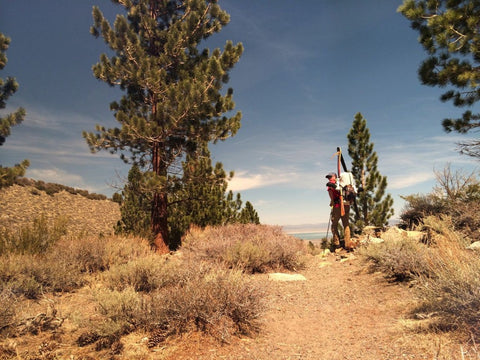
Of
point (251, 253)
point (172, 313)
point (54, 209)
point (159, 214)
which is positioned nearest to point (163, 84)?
point (159, 214)

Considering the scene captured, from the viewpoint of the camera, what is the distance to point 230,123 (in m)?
11.4

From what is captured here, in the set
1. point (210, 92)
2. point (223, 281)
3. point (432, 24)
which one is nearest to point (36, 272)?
point (223, 281)

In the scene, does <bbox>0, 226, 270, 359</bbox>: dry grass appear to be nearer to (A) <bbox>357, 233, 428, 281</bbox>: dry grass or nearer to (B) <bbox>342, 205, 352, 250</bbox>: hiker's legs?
(A) <bbox>357, 233, 428, 281</bbox>: dry grass

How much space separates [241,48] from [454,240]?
9427 mm

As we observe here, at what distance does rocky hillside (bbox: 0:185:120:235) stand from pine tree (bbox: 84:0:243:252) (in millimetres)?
11957

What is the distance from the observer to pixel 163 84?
422 inches

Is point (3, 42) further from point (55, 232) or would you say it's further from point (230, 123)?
point (230, 123)

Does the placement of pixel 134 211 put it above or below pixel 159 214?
above

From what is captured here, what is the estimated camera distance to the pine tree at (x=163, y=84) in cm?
1021

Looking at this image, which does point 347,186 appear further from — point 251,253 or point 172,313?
point 172,313

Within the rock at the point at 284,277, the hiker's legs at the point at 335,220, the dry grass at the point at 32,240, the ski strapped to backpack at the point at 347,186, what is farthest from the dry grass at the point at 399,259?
the dry grass at the point at 32,240

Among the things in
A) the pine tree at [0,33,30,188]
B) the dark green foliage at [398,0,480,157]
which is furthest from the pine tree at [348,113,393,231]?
the pine tree at [0,33,30,188]

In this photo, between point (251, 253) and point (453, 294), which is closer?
point (453, 294)

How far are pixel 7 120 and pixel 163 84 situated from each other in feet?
19.5
